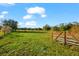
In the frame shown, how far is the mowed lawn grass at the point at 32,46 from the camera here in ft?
13.0

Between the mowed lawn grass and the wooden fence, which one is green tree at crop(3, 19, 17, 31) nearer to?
the mowed lawn grass

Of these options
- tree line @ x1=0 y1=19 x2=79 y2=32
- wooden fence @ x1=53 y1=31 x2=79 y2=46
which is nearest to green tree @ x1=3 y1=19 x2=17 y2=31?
tree line @ x1=0 y1=19 x2=79 y2=32

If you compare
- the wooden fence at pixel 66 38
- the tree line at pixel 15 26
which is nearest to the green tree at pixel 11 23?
the tree line at pixel 15 26

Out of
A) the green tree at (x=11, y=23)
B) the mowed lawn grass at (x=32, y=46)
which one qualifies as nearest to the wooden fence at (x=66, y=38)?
the mowed lawn grass at (x=32, y=46)

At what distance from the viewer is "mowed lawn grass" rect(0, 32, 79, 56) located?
3.97 metres

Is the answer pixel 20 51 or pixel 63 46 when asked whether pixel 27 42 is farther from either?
pixel 63 46

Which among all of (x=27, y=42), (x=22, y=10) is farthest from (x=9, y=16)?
(x=27, y=42)

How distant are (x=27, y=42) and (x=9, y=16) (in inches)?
18.3

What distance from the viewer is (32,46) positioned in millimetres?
4035

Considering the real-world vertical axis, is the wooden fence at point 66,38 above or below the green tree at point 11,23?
below

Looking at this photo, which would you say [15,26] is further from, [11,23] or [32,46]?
[32,46]

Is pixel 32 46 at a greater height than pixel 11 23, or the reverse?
pixel 11 23

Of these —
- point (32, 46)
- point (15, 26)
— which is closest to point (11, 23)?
point (15, 26)

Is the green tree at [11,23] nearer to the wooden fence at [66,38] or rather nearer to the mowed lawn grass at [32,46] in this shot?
the mowed lawn grass at [32,46]
